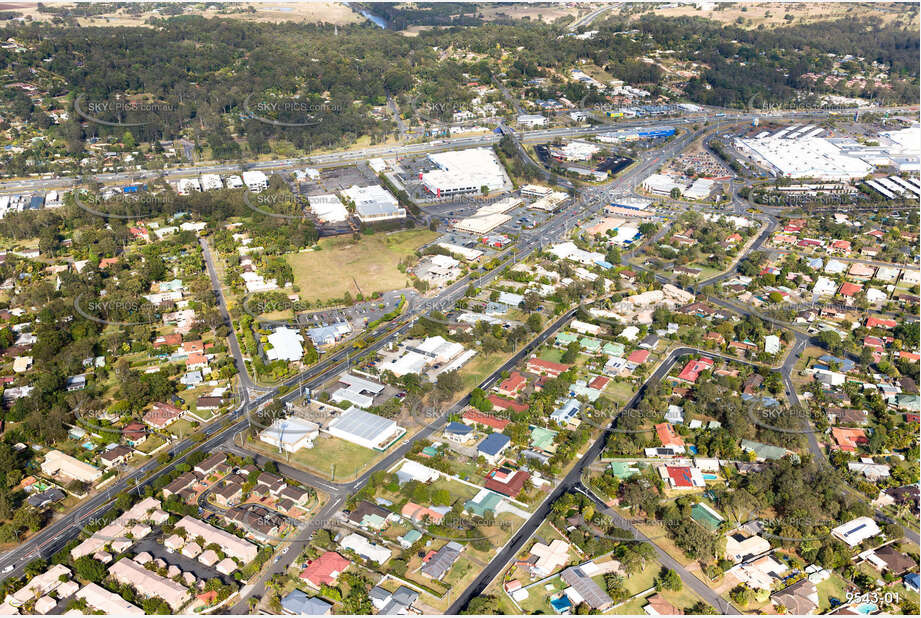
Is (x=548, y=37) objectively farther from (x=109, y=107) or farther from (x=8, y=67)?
(x=8, y=67)

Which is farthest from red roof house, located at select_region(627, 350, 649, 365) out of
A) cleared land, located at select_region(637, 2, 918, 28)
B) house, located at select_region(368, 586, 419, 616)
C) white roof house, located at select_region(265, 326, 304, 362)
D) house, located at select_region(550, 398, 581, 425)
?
cleared land, located at select_region(637, 2, 918, 28)

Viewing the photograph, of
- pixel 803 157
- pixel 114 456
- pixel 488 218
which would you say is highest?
pixel 803 157

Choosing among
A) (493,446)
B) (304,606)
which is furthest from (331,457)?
(304,606)

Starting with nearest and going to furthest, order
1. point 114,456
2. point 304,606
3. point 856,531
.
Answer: point 304,606, point 856,531, point 114,456

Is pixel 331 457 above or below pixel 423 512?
below

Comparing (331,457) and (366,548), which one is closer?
(366,548)

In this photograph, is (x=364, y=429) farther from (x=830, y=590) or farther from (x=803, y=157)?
(x=803, y=157)

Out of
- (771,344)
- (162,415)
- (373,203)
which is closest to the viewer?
(162,415)
